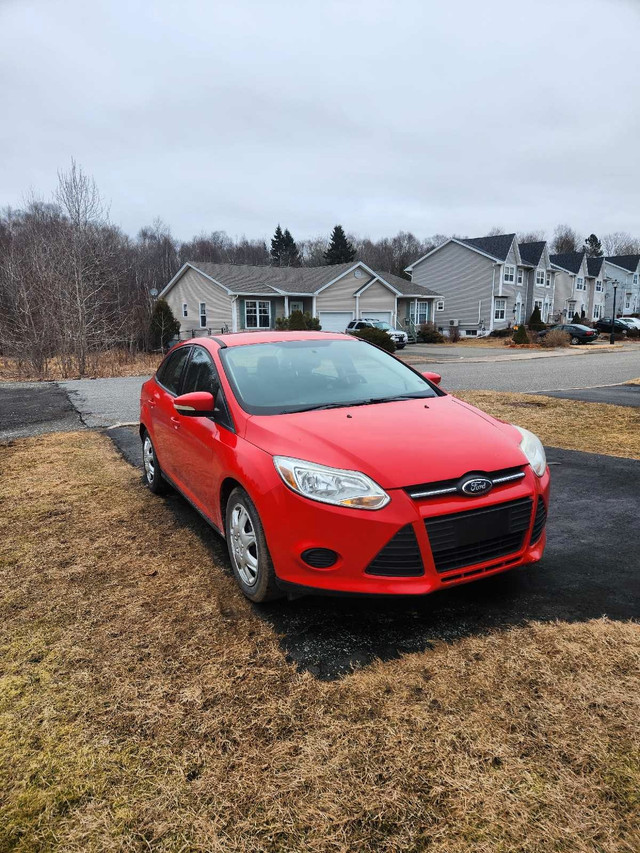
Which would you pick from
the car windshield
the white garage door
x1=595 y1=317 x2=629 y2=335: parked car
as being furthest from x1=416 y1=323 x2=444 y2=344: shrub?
the car windshield

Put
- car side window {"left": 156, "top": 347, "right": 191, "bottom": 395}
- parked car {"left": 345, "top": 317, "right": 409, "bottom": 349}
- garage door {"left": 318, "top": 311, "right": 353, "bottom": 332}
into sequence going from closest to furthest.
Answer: car side window {"left": 156, "top": 347, "right": 191, "bottom": 395} → parked car {"left": 345, "top": 317, "right": 409, "bottom": 349} → garage door {"left": 318, "top": 311, "right": 353, "bottom": 332}

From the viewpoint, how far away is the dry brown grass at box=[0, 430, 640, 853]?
1.85 metres

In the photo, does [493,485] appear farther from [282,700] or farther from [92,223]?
[92,223]

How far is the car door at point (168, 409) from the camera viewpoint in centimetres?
468

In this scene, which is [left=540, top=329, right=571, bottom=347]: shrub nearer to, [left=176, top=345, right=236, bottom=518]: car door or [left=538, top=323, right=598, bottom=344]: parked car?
[left=538, top=323, right=598, bottom=344]: parked car

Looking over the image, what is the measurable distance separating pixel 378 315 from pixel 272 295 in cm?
885

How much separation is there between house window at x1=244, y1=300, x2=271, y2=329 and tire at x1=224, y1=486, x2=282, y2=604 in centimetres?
3480

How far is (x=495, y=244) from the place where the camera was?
50531 mm

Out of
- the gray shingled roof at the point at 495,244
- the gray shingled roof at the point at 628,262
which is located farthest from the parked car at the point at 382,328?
the gray shingled roof at the point at 628,262

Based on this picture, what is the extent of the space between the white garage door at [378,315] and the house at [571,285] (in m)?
28.4

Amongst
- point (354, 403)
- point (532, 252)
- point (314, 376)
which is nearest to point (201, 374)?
point (314, 376)

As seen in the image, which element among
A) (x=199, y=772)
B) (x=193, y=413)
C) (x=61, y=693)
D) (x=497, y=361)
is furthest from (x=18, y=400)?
(x=497, y=361)

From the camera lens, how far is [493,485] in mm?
2961

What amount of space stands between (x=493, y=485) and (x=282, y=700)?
5.03ft
